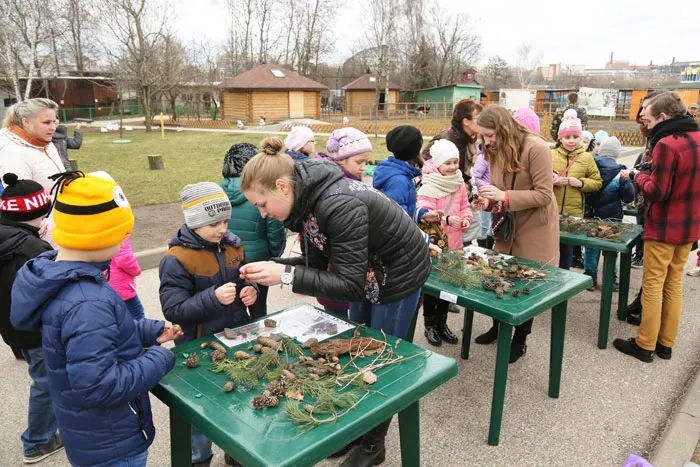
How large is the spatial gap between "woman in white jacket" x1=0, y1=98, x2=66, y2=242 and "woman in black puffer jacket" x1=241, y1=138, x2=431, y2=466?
92.5 inches

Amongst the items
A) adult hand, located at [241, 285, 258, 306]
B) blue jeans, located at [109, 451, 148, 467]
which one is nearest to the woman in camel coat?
adult hand, located at [241, 285, 258, 306]

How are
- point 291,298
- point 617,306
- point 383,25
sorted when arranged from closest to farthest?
point 617,306 < point 291,298 < point 383,25

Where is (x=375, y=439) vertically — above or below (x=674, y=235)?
below

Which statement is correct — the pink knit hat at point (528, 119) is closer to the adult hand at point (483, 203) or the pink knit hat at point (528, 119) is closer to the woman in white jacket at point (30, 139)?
the adult hand at point (483, 203)

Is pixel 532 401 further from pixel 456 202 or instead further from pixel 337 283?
pixel 337 283

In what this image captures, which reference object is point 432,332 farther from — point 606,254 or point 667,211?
point 667,211

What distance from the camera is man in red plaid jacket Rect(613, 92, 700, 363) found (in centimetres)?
328

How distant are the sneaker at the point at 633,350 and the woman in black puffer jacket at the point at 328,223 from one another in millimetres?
2566

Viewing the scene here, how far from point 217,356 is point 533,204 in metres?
2.42

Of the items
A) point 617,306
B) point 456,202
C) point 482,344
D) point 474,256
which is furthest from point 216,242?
point 617,306

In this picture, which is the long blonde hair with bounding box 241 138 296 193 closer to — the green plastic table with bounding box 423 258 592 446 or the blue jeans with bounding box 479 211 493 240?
the green plastic table with bounding box 423 258 592 446

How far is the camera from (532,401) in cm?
326

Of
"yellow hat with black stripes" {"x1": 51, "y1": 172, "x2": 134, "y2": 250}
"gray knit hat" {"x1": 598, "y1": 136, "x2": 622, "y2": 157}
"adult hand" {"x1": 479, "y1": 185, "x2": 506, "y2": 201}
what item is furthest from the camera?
"gray knit hat" {"x1": 598, "y1": 136, "x2": 622, "y2": 157}

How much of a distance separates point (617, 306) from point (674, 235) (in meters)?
1.56
